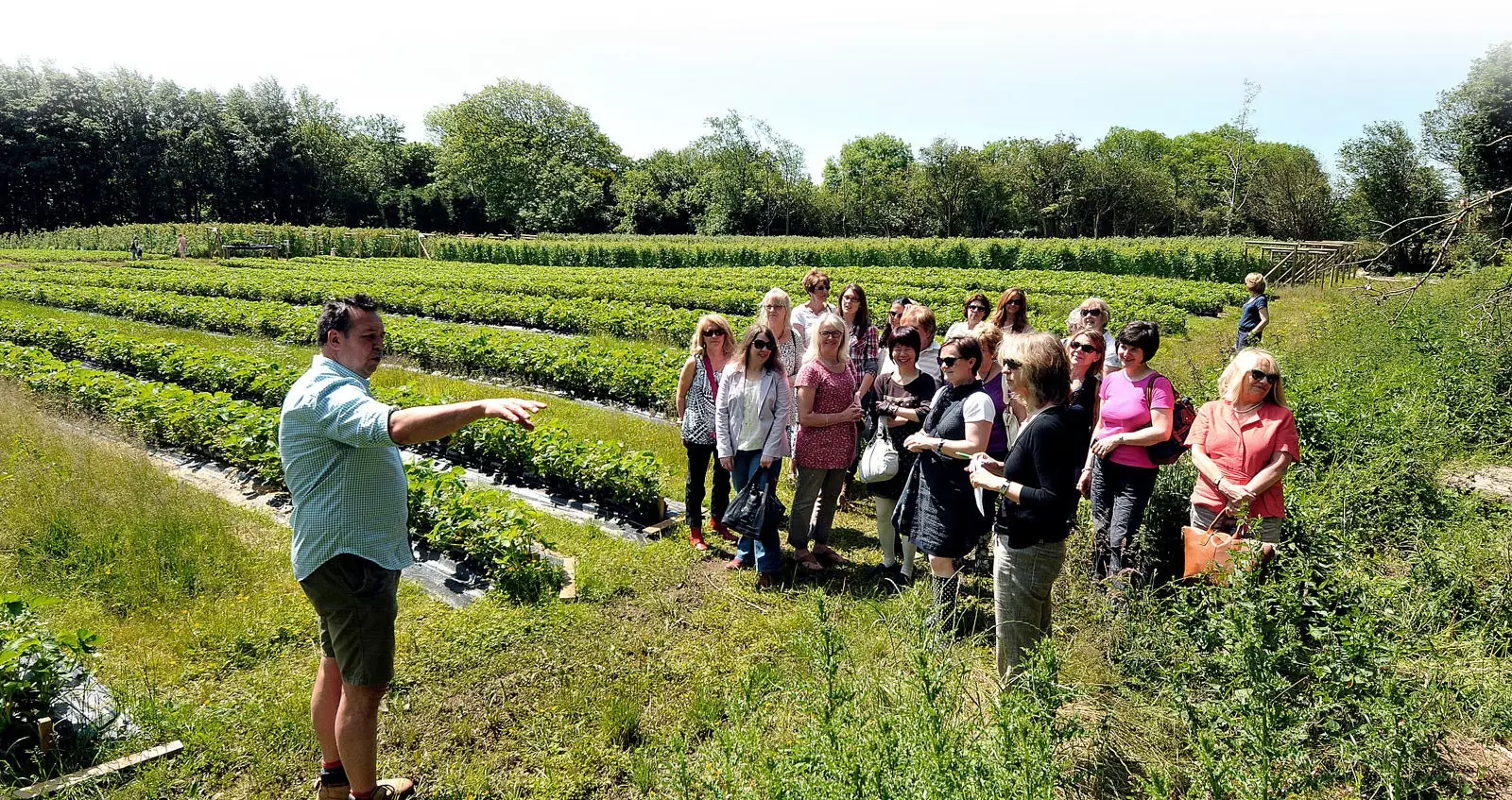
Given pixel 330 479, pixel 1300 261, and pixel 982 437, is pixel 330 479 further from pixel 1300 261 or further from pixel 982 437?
pixel 1300 261

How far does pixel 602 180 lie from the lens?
79.8 m

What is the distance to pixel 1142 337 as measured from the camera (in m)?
4.66

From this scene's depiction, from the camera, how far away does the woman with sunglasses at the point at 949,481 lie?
4.48m

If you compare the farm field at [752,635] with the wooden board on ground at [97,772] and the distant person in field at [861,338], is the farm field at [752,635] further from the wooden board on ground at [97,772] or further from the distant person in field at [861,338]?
the distant person in field at [861,338]

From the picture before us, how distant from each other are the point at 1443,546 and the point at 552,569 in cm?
604

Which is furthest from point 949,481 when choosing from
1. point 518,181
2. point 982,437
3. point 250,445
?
point 518,181

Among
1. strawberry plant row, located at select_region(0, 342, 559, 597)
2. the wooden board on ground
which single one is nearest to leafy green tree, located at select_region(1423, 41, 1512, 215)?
strawberry plant row, located at select_region(0, 342, 559, 597)

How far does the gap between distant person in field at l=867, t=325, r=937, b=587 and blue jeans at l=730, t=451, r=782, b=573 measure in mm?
797

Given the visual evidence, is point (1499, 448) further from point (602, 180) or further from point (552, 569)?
point (602, 180)

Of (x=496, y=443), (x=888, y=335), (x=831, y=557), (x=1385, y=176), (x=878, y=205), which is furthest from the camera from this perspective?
(x=878, y=205)

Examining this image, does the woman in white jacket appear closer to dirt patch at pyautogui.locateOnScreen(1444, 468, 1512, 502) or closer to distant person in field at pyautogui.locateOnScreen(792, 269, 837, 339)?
distant person in field at pyautogui.locateOnScreen(792, 269, 837, 339)

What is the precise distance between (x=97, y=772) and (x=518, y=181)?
2900 inches

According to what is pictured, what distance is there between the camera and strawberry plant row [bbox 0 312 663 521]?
22.1 feet

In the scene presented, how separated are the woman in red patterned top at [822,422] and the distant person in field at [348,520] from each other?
2.82 metres
